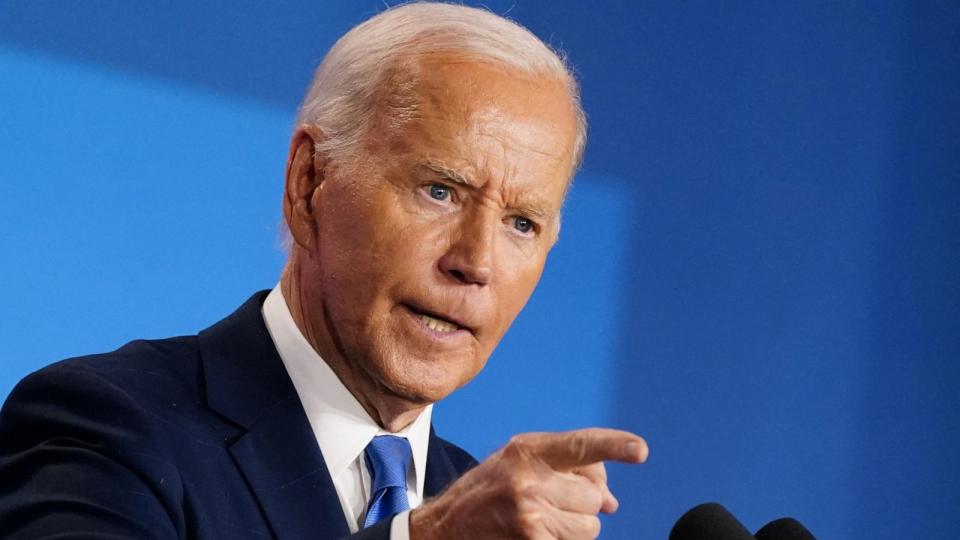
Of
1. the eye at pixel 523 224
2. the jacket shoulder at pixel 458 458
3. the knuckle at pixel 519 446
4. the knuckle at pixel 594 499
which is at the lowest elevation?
the knuckle at pixel 594 499

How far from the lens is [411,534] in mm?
1208

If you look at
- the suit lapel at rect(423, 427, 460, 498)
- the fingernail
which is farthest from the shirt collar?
the fingernail

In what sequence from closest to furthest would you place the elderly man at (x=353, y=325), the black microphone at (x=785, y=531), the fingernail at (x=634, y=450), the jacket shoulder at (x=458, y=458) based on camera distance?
the fingernail at (x=634, y=450) < the black microphone at (x=785, y=531) < the elderly man at (x=353, y=325) < the jacket shoulder at (x=458, y=458)

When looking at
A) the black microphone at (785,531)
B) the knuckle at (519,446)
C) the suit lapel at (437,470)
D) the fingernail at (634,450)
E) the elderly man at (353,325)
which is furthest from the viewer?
the suit lapel at (437,470)

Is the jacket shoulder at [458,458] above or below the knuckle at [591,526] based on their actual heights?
above

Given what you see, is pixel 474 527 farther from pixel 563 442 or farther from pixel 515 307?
pixel 515 307

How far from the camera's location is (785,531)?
135 cm

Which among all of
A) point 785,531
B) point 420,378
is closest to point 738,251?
point 420,378

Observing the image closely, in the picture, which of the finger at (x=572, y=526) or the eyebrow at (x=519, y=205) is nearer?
the finger at (x=572, y=526)

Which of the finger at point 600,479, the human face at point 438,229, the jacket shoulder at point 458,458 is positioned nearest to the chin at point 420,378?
the human face at point 438,229

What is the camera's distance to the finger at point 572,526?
112 centimetres

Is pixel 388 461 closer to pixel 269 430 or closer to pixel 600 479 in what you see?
pixel 269 430

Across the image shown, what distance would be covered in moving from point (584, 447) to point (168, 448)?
25.5 inches

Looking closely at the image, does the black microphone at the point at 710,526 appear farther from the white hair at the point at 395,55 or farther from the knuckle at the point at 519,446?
the white hair at the point at 395,55
